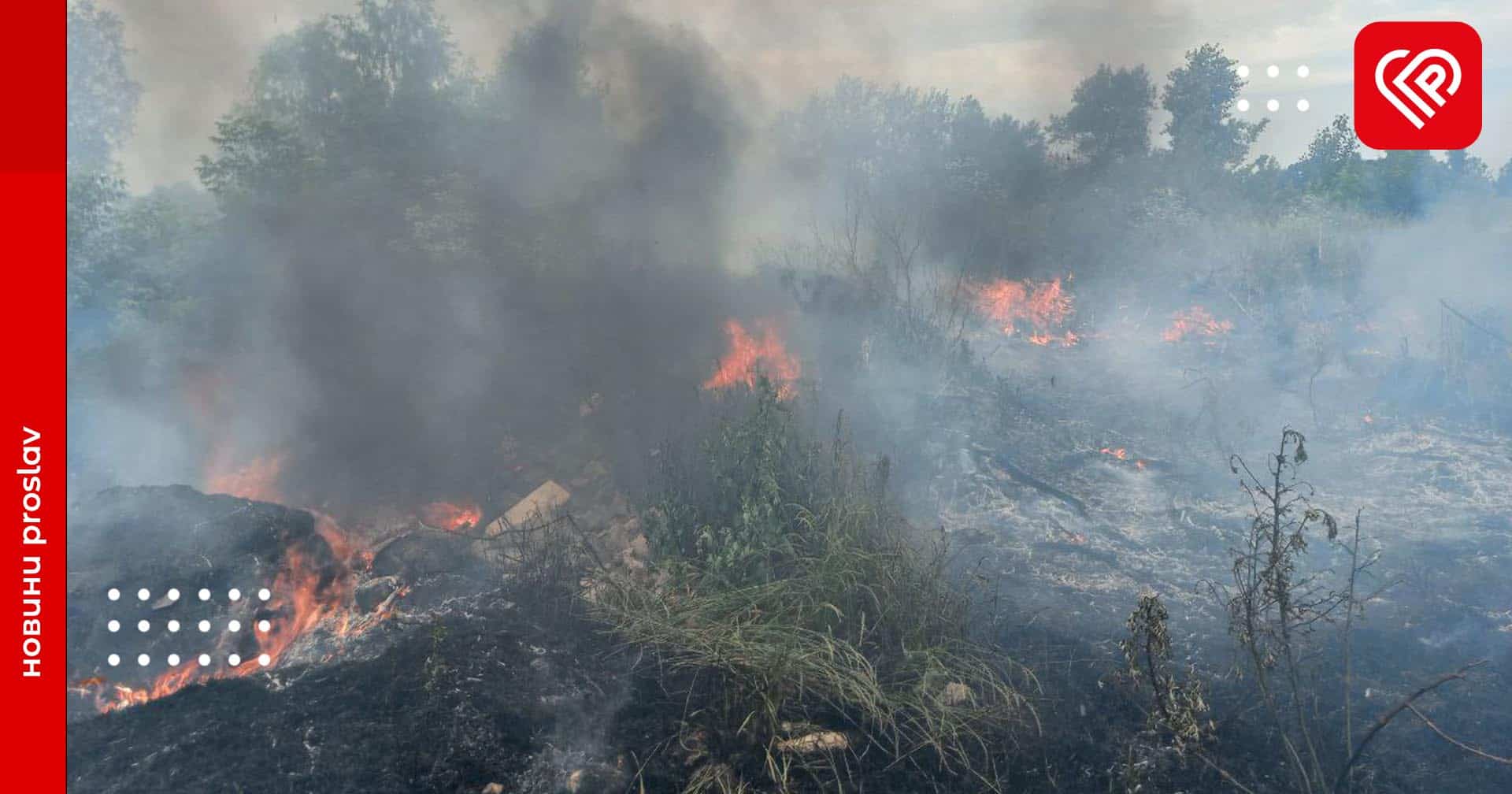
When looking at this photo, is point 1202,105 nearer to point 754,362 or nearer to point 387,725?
point 754,362

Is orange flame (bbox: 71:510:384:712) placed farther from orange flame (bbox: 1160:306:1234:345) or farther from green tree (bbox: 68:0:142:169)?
green tree (bbox: 68:0:142:169)

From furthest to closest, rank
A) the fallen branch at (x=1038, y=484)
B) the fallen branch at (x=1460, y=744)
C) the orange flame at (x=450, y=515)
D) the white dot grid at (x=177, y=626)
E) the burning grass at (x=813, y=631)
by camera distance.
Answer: the fallen branch at (x=1038, y=484) → the orange flame at (x=450, y=515) → the white dot grid at (x=177, y=626) → the burning grass at (x=813, y=631) → the fallen branch at (x=1460, y=744)

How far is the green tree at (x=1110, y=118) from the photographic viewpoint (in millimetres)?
25328

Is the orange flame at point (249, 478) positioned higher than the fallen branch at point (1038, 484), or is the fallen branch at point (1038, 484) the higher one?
the orange flame at point (249, 478)

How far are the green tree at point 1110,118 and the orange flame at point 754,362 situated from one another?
15.2 m

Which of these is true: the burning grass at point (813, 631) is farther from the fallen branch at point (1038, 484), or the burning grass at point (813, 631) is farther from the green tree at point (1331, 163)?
the green tree at point (1331, 163)

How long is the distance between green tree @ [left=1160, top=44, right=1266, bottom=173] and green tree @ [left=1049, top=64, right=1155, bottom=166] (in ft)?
3.43

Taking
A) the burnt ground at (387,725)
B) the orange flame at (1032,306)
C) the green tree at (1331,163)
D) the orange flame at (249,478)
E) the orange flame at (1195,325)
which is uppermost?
the green tree at (1331,163)

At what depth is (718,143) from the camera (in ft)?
63.9

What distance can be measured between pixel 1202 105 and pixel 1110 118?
3.39 m

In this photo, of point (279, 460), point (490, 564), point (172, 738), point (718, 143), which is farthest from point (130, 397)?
point (718, 143)

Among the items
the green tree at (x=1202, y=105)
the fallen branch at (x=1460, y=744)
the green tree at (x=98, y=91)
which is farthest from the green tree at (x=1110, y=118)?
the green tree at (x=98, y=91)

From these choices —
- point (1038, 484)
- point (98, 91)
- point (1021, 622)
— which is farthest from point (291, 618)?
point (98, 91)

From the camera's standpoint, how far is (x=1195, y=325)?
18172 mm
